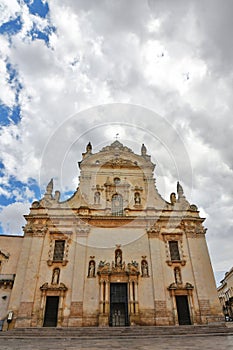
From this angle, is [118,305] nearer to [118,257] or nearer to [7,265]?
[118,257]

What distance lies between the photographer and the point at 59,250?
2038 centimetres

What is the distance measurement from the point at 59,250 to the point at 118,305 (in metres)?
6.13

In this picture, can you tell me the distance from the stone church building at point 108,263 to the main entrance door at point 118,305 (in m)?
0.06

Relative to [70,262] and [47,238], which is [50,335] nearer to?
[70,262]

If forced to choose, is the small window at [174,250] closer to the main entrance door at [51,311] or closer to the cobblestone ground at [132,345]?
the main entrance door at [51,311]

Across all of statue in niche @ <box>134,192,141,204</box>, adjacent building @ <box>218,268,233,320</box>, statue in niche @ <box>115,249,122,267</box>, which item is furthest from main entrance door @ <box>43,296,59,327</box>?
adjacent building @ <box>218,268,233,320</box>

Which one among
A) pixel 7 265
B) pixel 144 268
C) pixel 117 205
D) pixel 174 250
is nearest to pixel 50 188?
pixel 117 205

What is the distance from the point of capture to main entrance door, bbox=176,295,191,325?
1802 centimetres

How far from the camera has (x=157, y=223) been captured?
21.7 metres

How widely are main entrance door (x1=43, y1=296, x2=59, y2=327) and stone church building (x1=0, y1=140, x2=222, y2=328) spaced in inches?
2.5

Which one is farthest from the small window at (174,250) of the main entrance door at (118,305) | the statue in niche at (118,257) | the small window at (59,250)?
the small window at (59,250)

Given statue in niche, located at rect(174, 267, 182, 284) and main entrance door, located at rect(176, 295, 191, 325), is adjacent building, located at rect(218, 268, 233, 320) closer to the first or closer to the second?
main entrance door, located at rect(176, 295, 191, 325)

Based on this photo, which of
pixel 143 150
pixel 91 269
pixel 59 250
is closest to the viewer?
pixel 91 269

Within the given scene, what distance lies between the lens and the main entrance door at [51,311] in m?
17.6
